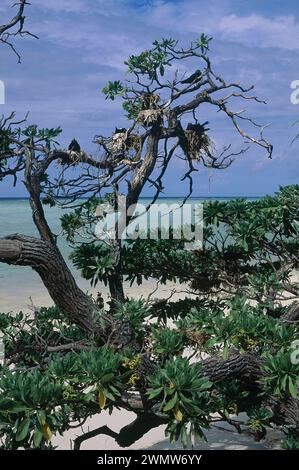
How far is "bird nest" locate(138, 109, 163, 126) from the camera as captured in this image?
5762mm

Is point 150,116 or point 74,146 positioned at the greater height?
point 150,116

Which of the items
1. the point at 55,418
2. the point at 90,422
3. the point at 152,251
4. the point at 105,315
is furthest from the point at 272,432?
the point at 55,418

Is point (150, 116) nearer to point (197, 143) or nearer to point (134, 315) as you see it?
point (197, 143)

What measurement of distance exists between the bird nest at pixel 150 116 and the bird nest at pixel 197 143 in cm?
40

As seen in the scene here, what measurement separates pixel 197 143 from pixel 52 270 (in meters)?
2.22

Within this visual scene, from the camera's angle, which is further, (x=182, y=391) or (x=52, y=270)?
(x=52, y=270)

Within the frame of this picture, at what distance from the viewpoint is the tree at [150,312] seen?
3.64m

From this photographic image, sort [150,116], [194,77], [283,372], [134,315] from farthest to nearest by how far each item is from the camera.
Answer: [194,77]
[150,116]
[134,315]
[283,372]

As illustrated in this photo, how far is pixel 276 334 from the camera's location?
415 cm

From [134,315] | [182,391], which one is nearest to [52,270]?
[134,315]

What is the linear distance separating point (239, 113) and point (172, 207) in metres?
1.07

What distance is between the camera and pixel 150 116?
18.9 feet
